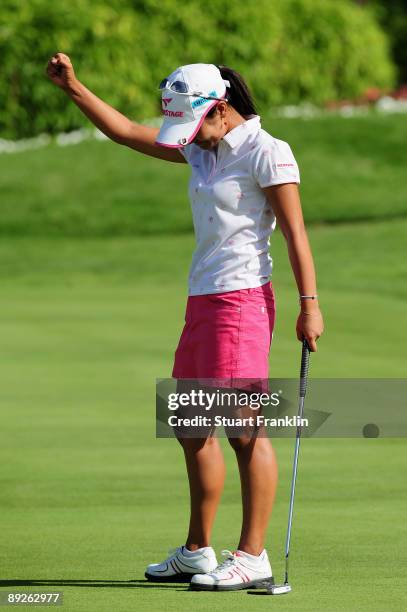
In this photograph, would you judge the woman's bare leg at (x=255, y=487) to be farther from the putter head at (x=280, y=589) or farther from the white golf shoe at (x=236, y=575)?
the putter head at (x=280, y=589)

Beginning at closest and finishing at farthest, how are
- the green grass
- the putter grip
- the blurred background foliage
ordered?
1. the putter grip
2. the green grass
3. the blurred background foliage

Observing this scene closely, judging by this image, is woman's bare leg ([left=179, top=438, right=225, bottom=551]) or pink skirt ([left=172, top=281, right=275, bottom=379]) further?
woman's bare leg ([left=179, top=438, right=225, bottom=551])

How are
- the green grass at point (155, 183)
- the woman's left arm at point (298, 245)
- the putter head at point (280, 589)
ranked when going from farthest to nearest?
the green grass at point (155, 183) → the woman's left arm at point (298, 245) → the putter head at point (280, 589)

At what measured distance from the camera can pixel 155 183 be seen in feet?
78.1

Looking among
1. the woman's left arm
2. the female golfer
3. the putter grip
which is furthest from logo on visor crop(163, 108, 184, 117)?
the putter grip

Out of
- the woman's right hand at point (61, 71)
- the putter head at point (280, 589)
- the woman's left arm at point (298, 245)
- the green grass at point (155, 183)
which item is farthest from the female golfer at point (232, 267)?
the green grass at point (155, 183)

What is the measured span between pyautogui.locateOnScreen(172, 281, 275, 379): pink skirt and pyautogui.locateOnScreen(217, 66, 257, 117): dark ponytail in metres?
0.57

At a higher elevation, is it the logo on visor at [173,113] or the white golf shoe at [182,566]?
the logo on visor at [173,113]

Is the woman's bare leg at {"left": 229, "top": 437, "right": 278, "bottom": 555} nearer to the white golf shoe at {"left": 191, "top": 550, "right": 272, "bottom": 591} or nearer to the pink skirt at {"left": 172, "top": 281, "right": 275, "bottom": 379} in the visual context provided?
the white golf shoe at {"left": 191, "top": 550, "right": 272, "bottom": 591}

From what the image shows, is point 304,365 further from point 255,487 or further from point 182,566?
point 182,566

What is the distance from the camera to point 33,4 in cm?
2464

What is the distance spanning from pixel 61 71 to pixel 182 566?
169cm

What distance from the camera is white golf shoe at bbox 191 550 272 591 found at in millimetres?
4914

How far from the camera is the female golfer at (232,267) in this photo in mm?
4914
